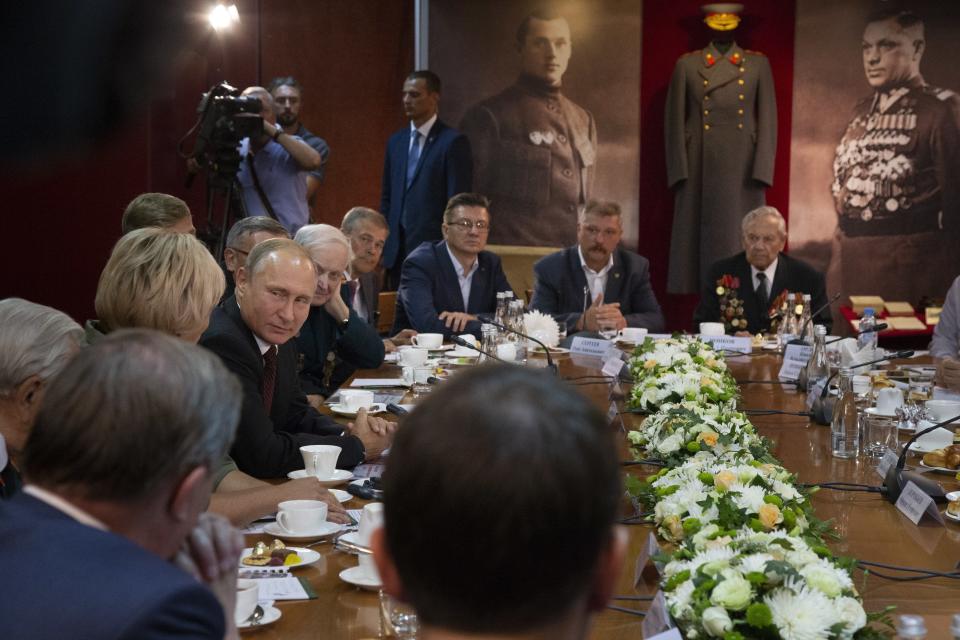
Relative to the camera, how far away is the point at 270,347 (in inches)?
120

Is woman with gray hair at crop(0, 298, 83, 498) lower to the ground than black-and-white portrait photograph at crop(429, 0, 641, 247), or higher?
lower

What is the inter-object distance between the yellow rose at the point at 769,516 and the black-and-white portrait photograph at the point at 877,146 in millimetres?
7141

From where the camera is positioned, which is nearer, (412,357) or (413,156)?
(412,357)

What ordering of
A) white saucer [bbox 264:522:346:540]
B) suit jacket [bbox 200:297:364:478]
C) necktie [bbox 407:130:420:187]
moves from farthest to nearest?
necktie [bbox 407:130:420:187] → suit jacket [bbox 200:297:364:478] → white saucer [bbox 264:522:346:540]

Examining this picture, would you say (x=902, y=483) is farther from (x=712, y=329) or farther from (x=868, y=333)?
(x=712, y=329)

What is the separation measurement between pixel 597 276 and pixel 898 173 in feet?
11.5

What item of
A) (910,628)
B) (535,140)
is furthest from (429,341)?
(535,140)

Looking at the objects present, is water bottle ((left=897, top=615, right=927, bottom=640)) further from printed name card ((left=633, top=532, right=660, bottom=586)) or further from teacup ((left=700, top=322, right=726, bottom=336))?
teacup ((left=700, top=322, right=726, bottom=336))

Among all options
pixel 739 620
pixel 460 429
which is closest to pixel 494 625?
pixel 460 429

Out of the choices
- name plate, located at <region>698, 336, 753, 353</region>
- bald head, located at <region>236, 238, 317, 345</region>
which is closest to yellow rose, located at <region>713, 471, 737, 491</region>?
bald head, located at <region>236, 238, 317, 345</region>

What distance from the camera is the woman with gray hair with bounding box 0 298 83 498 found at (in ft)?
6.57

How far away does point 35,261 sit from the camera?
194 inches

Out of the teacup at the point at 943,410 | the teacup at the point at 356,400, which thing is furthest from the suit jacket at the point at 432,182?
the teacup at the point at 943,410

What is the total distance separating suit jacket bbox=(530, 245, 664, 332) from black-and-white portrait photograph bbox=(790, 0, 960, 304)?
119 inches
